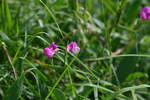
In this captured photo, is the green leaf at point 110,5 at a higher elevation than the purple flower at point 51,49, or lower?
higher

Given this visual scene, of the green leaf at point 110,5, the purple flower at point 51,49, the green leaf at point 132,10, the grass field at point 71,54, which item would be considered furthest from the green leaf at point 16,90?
the green leaf at point 132,10

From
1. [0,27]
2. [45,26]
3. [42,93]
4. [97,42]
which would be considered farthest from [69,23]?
[42,93]

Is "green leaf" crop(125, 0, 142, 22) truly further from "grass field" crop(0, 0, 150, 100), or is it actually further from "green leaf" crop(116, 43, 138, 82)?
"green leaf" crop(116, 43, 138, 82)

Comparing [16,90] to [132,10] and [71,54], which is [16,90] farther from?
[132,10]

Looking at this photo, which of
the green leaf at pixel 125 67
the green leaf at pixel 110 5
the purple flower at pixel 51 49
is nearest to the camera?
the purple flower at pixel 51 49

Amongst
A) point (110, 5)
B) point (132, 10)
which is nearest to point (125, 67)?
point (110, 5)

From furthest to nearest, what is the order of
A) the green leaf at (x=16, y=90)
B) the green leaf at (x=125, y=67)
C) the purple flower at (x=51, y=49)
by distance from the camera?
the green leaf at (x=125, y=67) < the purple flower at (x=51, y=49) < the green leaf at (x=16, y=90)

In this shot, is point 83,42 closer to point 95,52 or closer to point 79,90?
point 95,52

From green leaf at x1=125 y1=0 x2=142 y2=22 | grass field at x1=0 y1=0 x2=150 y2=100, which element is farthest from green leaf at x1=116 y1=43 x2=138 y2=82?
green leaf at x1=125 y1=0 x2=142 y2=22

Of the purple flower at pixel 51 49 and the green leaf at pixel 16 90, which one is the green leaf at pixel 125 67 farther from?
the green leaf at pixel 16 90
